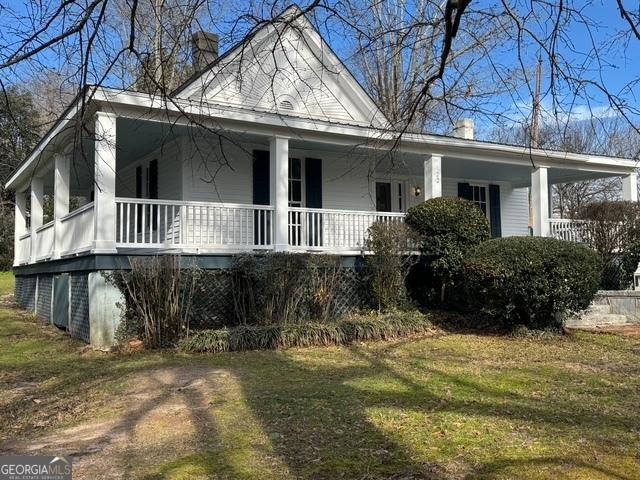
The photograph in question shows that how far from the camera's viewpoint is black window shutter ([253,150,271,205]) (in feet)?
44.5

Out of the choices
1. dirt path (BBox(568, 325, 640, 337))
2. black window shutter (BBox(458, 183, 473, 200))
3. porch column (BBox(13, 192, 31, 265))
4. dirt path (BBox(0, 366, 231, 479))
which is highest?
black window shutter (BBox(458, 183, 473, 200))

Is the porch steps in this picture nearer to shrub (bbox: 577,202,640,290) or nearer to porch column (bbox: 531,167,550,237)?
shrub (bbox: 577,202,640,290)

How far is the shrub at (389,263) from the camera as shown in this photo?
37.5 ft

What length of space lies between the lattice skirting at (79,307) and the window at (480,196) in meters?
11.8

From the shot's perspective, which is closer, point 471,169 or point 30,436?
point 30,436

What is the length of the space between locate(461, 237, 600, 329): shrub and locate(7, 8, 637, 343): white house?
1877 millimetres

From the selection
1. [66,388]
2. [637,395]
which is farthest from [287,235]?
[637,395]

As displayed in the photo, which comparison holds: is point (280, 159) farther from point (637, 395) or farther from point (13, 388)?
point (637, 395)

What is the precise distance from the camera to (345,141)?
42.1 ft

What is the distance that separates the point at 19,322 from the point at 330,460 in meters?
11.9

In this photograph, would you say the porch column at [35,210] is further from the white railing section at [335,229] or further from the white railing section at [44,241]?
the white railing section at [335,229]

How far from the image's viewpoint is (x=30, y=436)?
510 centimetres

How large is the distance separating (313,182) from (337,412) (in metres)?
9.41

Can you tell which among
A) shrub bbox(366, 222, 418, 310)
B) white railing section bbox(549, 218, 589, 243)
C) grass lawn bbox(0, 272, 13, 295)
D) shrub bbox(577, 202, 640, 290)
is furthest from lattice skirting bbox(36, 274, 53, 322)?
shrub bbox(577, 202, 640, 290)
